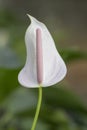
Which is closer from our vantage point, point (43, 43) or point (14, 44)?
point (43, 43)

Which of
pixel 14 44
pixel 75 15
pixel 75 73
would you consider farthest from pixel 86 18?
pixel 14 44

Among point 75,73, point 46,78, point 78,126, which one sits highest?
point 46,78

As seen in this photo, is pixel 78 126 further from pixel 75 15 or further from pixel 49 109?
pixel 75 15

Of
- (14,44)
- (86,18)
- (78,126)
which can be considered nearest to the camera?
(78,126)

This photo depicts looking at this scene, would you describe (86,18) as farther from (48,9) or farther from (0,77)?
(0,77)

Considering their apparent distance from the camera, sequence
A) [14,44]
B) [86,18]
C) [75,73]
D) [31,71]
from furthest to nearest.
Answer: [86,18]
[75,73]
[14,44]
[31,71]

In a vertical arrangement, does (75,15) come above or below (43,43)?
below
